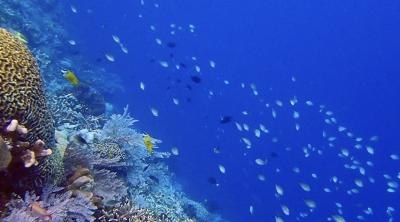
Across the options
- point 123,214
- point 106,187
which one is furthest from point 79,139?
point 123,214

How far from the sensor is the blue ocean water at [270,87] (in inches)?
1781

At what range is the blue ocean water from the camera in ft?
148

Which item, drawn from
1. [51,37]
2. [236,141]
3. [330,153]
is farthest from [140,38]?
[51,37]

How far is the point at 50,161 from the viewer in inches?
162

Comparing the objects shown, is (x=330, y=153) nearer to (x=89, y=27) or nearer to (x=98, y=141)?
(x=89, y=27)

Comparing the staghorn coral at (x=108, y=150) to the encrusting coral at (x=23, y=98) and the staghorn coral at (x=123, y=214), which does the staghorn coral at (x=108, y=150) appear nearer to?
the staghorn coral at (x=123, y=214)

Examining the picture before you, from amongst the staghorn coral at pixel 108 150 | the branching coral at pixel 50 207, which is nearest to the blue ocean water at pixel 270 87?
the staghorn coral at pixel 108 150

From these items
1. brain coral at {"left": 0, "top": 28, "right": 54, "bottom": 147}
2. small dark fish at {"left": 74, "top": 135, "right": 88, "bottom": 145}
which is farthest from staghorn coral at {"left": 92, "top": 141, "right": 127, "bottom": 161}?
brain coral at {"left": 0, "top": 28, "right": 54, "bottom": 147}

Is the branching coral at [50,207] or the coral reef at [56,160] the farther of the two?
the coral reef at [56,160]

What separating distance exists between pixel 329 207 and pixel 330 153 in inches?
884

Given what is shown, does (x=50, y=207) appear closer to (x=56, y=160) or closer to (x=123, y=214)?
(x=56, y=160)

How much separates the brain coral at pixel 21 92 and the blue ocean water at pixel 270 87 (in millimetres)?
22587

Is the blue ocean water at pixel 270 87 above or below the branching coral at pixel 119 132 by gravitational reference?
above

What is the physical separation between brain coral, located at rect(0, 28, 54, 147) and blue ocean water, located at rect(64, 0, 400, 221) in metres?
22.6
